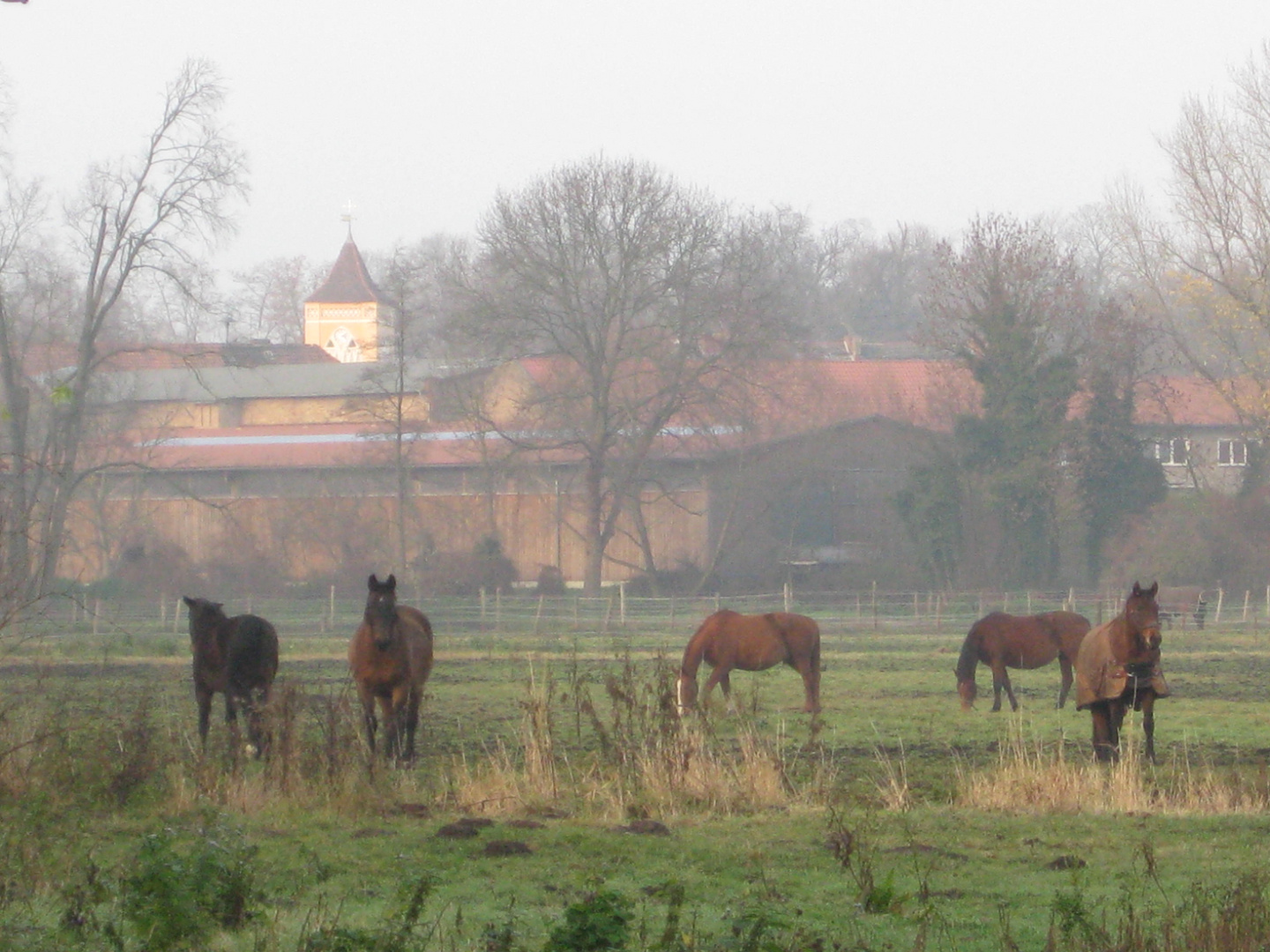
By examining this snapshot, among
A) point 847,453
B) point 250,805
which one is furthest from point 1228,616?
point 250,805

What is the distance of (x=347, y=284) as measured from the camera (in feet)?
361

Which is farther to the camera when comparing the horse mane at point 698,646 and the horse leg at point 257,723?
the horse mane at point 698,646

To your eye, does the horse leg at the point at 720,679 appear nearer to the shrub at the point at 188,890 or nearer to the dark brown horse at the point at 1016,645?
the dark brown horse at the point at 1016,645

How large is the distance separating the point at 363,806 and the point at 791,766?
3321 millimetres

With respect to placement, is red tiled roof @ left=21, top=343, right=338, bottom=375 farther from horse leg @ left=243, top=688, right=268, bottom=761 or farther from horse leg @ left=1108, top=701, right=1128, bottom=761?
horse leg @ left=1108, top=701, right=1128, bottom=761

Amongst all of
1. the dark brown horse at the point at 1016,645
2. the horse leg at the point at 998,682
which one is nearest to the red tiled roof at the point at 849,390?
the dark brown horse at the point at 1016,645

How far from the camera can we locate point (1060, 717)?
18.2 meters

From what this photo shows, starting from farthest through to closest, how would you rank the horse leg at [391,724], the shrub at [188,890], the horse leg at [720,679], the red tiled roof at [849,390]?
1. the red tiled roof at [849,390]
2. the horse leg at [720,679]
3. the horse leg at [391,724]
4. the shrub at [188,890]

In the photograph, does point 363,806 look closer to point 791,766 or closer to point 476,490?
point 791,766

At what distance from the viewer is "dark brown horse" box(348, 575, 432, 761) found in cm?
1341

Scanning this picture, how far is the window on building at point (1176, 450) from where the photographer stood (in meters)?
53.2

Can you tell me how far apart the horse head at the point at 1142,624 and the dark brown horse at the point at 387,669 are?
20.6ft

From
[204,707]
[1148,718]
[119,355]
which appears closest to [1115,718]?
[1148,718]

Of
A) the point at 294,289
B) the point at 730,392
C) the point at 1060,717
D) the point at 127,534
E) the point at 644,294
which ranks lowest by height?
the point at 1060,717
